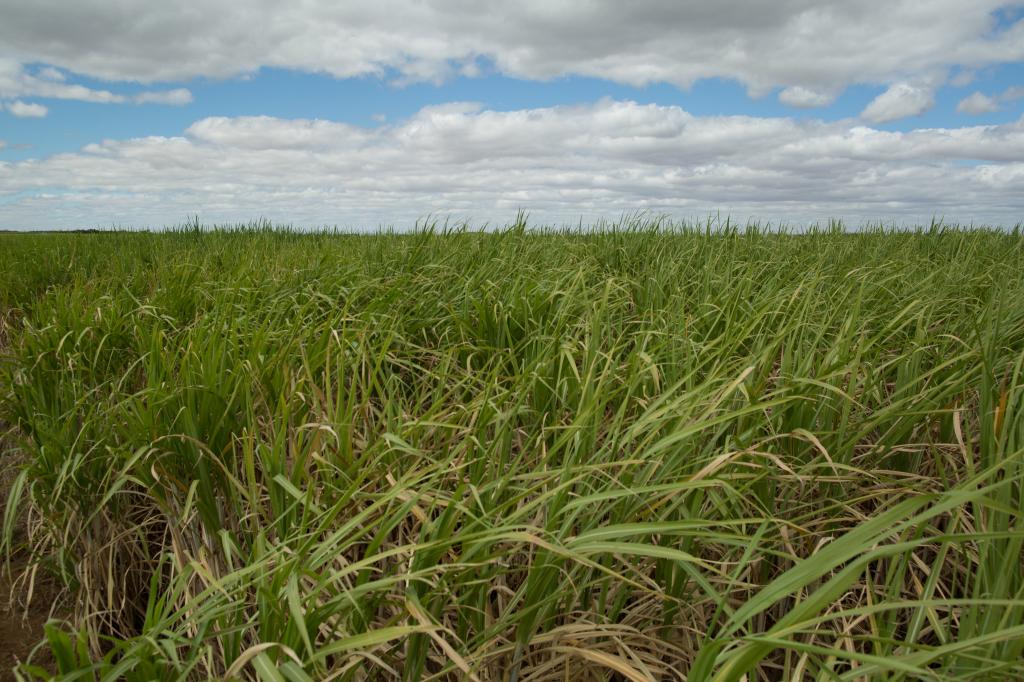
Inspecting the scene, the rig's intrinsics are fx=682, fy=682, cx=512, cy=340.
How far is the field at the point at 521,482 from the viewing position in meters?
1.26

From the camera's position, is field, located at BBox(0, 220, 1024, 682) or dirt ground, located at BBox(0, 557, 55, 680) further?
dirt ground, located at BBox(0, 557, 55, 680)

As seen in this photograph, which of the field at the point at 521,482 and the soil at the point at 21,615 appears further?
the soil at the point at 21,615

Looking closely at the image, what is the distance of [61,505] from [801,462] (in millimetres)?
2459

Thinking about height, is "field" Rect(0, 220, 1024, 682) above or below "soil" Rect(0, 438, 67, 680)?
above

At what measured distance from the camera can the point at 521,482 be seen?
1.73m

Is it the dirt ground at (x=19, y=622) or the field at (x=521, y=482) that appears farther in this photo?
the dirt ground at (x=19, y=622)

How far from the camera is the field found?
49.6 inches

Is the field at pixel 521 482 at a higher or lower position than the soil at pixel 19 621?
higher

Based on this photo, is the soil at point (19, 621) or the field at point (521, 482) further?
the soil at point (19, 621)

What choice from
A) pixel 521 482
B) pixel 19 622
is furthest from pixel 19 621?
pixel 521 482

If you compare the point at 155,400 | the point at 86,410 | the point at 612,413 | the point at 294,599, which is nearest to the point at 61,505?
the point at 86,410

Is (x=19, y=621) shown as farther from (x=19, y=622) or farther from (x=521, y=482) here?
(x=521, y=482)

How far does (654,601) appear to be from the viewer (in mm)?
1629

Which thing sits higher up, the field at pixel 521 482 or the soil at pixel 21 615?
the field at pixel 521 482
